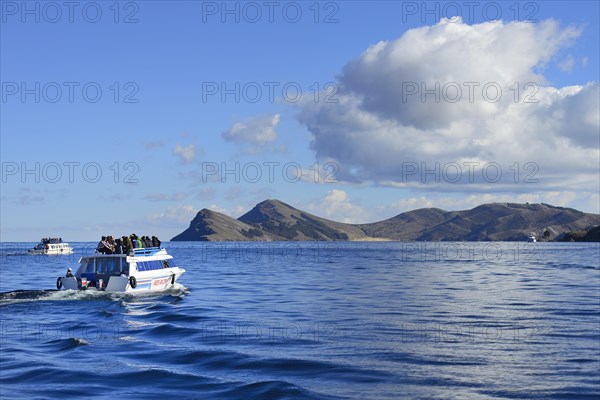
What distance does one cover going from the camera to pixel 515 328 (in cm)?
4316

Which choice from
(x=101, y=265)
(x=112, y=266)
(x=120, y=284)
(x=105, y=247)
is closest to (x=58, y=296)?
(x=101, y=265)

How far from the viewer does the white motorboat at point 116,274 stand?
2456 inches

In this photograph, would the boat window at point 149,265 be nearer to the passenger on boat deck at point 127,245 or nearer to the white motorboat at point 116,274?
the white motorboat at point 116,274

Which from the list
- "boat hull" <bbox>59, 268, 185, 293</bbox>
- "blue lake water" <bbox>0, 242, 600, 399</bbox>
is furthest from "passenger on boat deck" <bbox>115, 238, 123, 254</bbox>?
"blue lake water" <bbox>0, 242, 600, 399</bbox>

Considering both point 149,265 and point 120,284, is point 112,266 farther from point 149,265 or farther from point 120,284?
point 149,265

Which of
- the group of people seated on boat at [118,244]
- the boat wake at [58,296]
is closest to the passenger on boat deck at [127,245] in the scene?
the group of people seated on boat at [118,244]

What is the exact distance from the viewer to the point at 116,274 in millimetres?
63438

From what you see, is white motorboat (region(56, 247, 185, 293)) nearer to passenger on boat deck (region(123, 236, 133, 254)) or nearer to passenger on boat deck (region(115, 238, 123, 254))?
passenger on boat deck (region(123, 236, 133, 254))

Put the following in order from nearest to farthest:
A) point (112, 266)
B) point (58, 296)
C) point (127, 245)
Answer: point (58, 296) → point (112, 266) → point (127, 245)

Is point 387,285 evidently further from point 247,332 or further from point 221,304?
point 247,332

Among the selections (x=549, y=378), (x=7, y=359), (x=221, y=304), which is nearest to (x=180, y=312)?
(x=221, y=304)

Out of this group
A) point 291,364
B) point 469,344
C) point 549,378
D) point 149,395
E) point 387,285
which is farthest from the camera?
point 387,285

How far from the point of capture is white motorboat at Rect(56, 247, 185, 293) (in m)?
62.4

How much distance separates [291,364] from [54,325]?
22.1 metres
